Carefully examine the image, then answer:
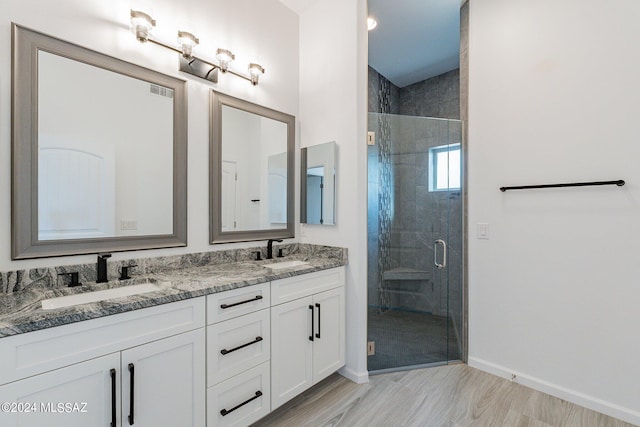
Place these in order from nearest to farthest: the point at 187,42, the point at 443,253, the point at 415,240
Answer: the point at 187,42, the point at 443,253, the point at 415,240

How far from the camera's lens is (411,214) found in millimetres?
2684

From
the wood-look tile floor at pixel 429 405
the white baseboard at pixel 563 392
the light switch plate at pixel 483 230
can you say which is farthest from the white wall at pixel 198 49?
the white baseboard at pixel 563 392

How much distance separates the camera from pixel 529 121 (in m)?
2.09

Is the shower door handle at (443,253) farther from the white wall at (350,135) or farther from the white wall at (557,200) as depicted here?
the white wall at (350,135)

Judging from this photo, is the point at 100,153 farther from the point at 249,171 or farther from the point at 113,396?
the point at 113,396

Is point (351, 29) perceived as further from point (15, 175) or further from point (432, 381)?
point (432, 381)

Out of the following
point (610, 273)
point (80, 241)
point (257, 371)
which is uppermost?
point (80, 241)

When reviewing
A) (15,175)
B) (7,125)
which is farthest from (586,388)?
(7,125)

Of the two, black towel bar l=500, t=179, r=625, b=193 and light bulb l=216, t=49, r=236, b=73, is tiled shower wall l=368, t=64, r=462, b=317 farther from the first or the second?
light bulb l=216, t=49, r=236, b=73

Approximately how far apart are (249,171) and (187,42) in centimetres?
89

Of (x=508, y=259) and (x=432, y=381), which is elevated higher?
(x=508, y=259)

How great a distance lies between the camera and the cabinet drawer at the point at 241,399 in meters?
1.43

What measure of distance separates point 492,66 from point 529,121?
0.54 meters

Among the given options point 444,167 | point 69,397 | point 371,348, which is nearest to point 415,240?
point 444,167
